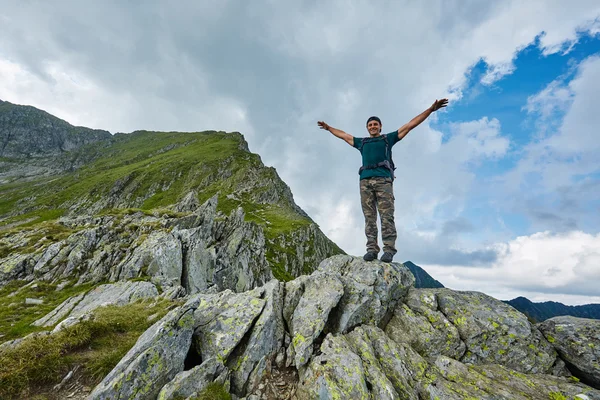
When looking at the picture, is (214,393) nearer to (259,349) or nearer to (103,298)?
(259,349)

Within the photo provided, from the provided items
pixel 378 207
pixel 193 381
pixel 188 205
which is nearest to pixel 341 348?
pixel 193 381

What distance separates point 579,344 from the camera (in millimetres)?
11023

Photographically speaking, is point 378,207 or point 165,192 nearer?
point 378,207

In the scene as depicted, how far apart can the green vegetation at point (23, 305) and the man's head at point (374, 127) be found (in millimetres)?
25189

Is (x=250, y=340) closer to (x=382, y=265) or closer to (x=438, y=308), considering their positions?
(x=382, y=265)

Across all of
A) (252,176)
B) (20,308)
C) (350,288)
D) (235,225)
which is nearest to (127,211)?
(235,225)

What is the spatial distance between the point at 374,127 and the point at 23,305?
34.1 m

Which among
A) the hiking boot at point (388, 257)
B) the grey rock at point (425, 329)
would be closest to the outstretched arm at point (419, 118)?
the hiking boot at point (388, 257)

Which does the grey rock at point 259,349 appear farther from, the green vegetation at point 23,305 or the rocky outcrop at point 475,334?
the green vegetation at point 23,305

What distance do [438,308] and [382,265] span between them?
343 cm

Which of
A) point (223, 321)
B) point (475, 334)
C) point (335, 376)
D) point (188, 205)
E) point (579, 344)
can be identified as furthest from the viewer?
point (188, 205)

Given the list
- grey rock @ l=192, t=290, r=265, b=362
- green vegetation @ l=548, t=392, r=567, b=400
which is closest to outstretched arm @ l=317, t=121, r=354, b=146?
grey rock @ l=192, t=290, r=265, b=362

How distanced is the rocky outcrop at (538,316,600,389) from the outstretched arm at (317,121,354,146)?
12533 mm

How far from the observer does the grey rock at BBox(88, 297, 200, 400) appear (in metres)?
8.32
